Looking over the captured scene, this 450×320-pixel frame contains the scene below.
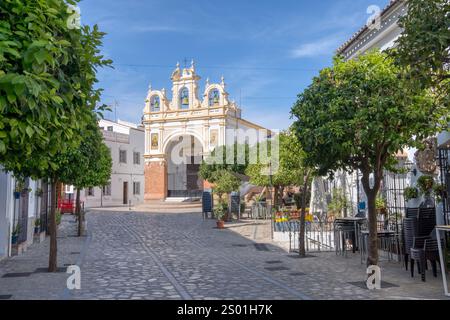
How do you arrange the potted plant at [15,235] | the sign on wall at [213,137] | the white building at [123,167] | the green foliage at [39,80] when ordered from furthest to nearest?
the white building at [123,167]
the sign on wall at [213,137]
the potted plant at [15,235]
the green foliage at [39,80]

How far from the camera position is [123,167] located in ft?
143

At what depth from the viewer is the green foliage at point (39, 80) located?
3.37 meters

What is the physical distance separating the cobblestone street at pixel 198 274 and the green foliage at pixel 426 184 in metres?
1.75

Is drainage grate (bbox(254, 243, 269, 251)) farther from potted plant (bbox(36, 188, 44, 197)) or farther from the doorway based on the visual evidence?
the doorway

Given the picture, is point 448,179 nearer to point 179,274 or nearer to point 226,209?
point 179,274

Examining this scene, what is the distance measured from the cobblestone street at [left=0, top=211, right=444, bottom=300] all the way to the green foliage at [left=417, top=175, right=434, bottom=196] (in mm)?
1754

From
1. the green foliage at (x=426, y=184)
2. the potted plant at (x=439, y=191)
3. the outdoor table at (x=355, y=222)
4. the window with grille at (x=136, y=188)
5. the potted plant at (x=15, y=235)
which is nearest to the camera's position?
the potted plant at (x=439, y=191)

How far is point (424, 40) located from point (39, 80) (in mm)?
4309

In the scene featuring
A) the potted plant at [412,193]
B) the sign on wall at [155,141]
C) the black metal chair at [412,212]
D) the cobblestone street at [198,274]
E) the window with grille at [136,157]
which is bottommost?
the cobblestone street at [198,274]

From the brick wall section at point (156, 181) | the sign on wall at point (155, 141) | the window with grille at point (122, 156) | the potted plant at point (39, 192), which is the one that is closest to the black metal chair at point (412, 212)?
the potted plant at point (39, 192)

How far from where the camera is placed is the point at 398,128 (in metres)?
7.02

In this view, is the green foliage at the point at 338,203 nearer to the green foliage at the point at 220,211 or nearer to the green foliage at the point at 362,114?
the green foliage at the point at 220,211

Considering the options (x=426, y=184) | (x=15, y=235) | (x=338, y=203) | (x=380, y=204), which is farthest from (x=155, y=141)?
(x=426, y=184)
